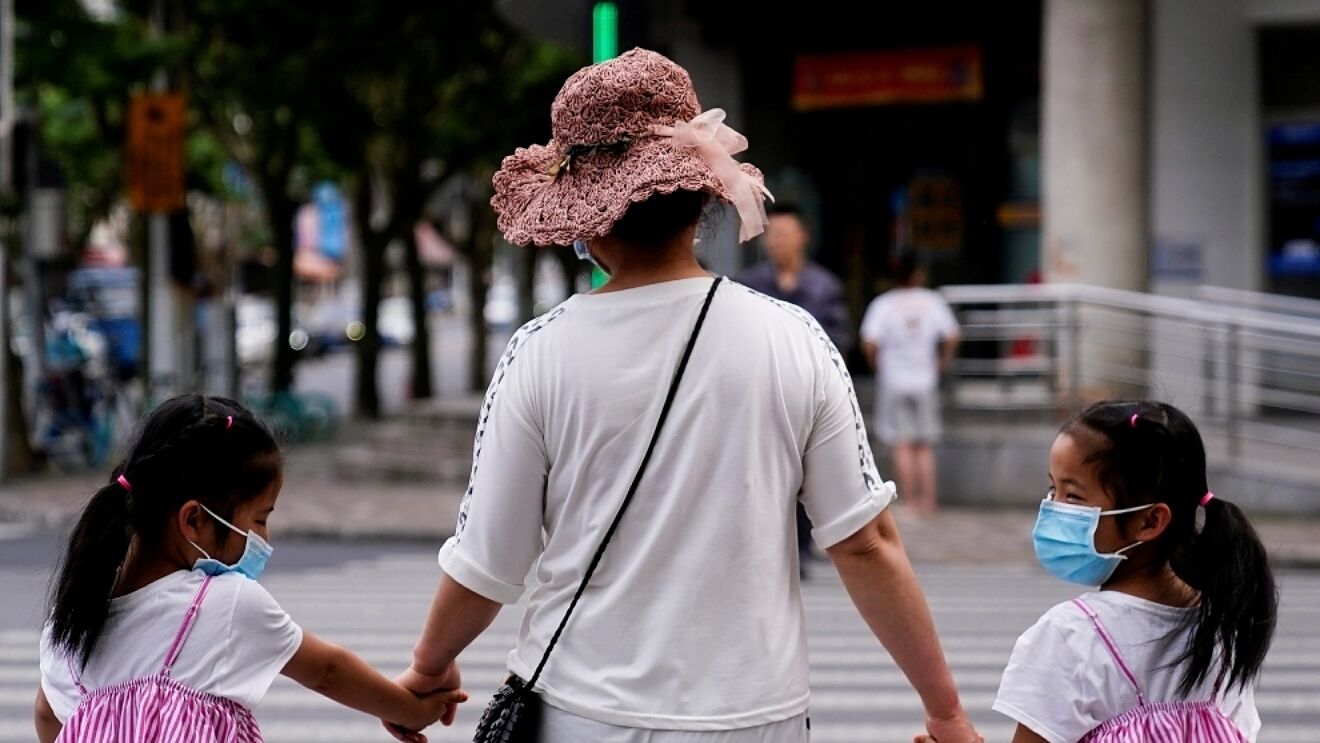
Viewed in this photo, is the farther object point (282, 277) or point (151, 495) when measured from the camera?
point (282, 277)

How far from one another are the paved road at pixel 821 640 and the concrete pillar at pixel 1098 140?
440cm

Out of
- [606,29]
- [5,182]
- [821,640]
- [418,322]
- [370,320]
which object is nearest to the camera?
[606,29]

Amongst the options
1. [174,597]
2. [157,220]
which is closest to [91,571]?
[174,597]

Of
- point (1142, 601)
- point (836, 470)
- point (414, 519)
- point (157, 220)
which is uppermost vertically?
point (157, 220)

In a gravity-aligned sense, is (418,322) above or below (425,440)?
above

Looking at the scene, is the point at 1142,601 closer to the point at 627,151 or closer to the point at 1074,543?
the point at 1074,543

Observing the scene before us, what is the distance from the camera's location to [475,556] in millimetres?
3082

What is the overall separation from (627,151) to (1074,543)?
3.33 ft

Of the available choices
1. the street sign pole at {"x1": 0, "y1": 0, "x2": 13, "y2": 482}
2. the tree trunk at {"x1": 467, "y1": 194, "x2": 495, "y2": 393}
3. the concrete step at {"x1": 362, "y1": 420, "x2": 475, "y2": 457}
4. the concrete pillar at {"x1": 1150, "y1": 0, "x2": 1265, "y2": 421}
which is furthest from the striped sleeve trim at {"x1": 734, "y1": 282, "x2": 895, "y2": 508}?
the tree trunk at {"x1": 467, "y1": 194, "x2": 495, "y2": 393}

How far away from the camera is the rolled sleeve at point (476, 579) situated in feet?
10.1

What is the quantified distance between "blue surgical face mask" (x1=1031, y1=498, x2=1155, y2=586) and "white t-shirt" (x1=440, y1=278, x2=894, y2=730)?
340 millimetres

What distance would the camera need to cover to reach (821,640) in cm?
855

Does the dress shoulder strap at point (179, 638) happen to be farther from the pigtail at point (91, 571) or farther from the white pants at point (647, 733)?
the white pants at point (647, 733)

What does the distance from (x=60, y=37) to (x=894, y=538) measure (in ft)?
49.2
